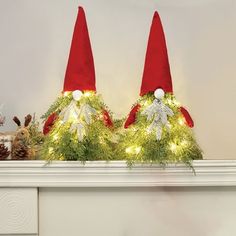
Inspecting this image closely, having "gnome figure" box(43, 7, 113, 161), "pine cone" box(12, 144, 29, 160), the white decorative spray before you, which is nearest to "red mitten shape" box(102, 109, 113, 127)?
"gnome figure" box(43, 7, 113, 161)

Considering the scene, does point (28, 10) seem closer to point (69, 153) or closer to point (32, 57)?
point (32, 57)

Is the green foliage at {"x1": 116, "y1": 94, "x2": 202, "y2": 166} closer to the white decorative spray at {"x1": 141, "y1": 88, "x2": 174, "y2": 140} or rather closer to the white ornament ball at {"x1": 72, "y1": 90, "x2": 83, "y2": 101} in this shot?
the white decorative spray at {"x1": 141, "y1": 88, "x2": 174, "y2": 140}

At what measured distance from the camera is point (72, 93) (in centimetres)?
144

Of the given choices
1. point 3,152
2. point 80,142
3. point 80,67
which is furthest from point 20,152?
point 80,67

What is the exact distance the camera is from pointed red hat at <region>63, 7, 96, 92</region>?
1.43 meters

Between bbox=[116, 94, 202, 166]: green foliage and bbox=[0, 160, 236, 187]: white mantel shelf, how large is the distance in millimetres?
31

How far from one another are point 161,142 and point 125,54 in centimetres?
44

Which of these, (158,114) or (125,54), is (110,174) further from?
(125,54)

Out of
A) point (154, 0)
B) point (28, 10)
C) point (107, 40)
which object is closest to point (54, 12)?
point (28, 10)

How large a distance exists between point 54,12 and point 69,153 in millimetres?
574

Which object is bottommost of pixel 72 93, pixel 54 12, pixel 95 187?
pixel 95 187

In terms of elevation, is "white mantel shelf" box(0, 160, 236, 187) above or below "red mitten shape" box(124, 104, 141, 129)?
below

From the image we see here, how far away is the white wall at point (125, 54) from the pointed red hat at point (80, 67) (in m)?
0.26

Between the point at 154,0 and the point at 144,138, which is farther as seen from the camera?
the point at 154,0
